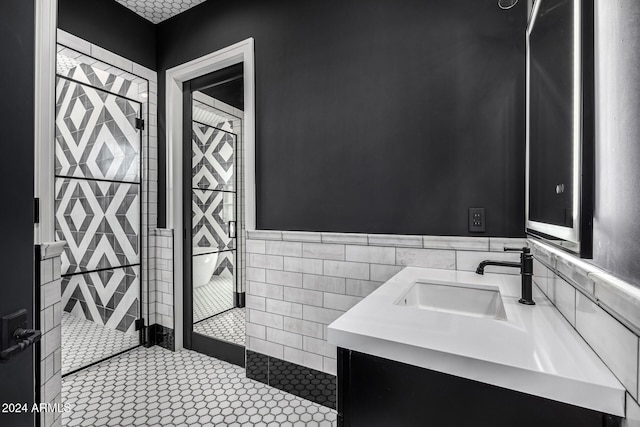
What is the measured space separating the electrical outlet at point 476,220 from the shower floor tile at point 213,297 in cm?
239

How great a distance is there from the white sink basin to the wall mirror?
0.32m

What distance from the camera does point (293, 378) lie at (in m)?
2.05

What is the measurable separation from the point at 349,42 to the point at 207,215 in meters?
1.97

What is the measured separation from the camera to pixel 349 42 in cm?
191

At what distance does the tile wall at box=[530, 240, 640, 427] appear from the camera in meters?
0.50

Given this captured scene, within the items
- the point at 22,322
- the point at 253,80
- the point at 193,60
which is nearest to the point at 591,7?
the point at 22,322

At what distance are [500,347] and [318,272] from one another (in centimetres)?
135

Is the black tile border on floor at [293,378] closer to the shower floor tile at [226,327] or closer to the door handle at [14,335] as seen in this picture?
Result: the shower floor tile at [226,327]

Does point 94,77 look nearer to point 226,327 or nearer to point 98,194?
point 98,194

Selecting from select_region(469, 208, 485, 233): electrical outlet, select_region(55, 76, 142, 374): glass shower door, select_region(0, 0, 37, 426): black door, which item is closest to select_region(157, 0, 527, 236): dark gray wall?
select_region(469, 208, 485, 233): electrical outlet

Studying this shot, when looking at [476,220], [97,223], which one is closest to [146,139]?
[97,223]

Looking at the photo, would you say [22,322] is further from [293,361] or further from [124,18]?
[124,18]

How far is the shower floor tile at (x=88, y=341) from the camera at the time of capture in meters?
2.45

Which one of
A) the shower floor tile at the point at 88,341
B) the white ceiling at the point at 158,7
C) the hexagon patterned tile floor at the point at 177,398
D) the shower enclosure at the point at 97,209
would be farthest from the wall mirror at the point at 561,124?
the shower floor tile at the point at 88,341
